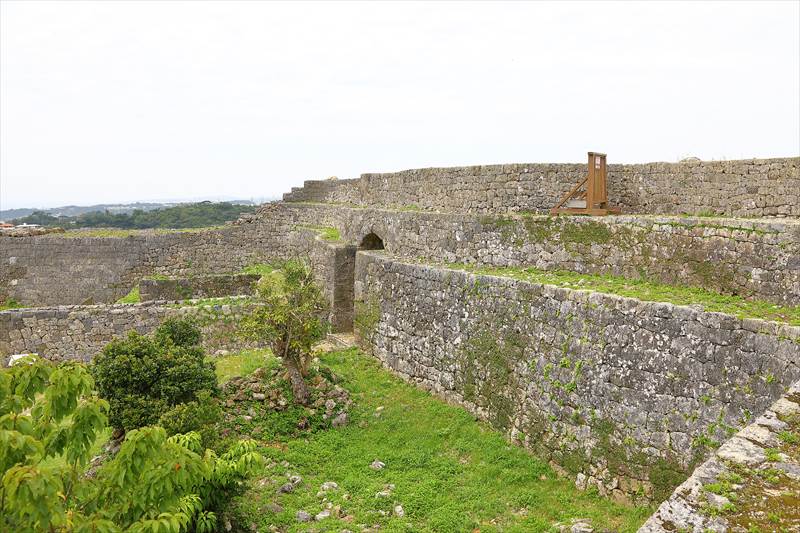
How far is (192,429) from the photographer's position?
7.74 metres

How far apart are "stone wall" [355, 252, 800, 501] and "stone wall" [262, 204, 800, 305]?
0.92m

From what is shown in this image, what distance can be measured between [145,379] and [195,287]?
939 centimetres

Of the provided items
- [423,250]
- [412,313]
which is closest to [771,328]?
[412,313]

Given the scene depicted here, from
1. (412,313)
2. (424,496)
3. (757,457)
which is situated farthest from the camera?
(412,313)

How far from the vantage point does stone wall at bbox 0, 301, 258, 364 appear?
1455 centimetres

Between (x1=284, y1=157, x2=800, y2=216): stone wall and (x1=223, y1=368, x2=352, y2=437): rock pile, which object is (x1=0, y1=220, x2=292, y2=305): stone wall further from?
(x1=223, y1=368, x2=352, y2=437): rock pile

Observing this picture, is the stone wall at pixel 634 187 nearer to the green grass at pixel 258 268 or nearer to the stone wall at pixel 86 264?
the green grass at pixel 258 268

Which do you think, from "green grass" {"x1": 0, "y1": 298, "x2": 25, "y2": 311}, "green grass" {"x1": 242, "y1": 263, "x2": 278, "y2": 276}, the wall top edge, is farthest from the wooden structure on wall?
"green grass" {"x1": 0, "y1": 298, "x2": 25, "y2": 311}

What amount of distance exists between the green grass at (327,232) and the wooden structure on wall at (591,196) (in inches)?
306

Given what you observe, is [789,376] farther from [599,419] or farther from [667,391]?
[599,419]

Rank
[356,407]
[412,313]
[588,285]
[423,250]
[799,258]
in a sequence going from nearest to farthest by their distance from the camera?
[799,258] < [588,285] < [356,407] < [412,313] < [423,250]

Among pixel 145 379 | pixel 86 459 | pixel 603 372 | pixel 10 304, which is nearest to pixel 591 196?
pixel 603 372

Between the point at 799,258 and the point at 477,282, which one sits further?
the point at 477,282

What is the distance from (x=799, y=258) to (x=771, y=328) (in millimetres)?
1180
